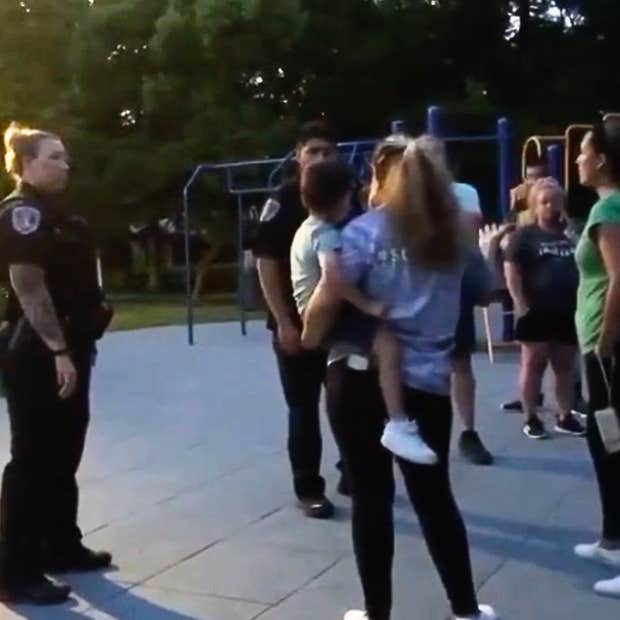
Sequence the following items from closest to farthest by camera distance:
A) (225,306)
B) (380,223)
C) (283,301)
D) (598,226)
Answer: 1. (380,223)
2. (598,226)
3. (283,301)
4. (225,306)

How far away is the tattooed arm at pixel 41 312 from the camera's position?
189 inches

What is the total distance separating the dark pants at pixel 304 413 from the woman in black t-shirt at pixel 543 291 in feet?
6.70

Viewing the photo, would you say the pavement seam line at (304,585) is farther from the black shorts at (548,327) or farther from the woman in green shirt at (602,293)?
the black shorts at (548,327)

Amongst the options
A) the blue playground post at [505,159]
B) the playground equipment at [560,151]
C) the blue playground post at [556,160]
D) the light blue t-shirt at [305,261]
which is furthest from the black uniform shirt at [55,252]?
the blue playground post at [505,159]

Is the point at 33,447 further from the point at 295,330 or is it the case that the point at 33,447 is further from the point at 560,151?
the point at 560,151

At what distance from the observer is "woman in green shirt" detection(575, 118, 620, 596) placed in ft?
15.6

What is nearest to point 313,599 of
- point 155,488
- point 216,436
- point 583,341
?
point 583,341

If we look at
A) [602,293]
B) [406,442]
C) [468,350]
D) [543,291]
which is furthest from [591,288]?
[543,291]

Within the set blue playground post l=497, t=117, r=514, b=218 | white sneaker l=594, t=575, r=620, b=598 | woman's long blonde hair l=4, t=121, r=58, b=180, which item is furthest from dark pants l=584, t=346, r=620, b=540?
blue playground post l=497, t=117, r=514, b=218

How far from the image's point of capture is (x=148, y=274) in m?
36.5

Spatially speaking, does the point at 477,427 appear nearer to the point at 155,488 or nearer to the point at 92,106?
the point at 155,488

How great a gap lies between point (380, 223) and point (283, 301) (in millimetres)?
1872

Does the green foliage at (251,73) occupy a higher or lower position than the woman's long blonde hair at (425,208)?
higher

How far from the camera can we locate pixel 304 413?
6.12m
